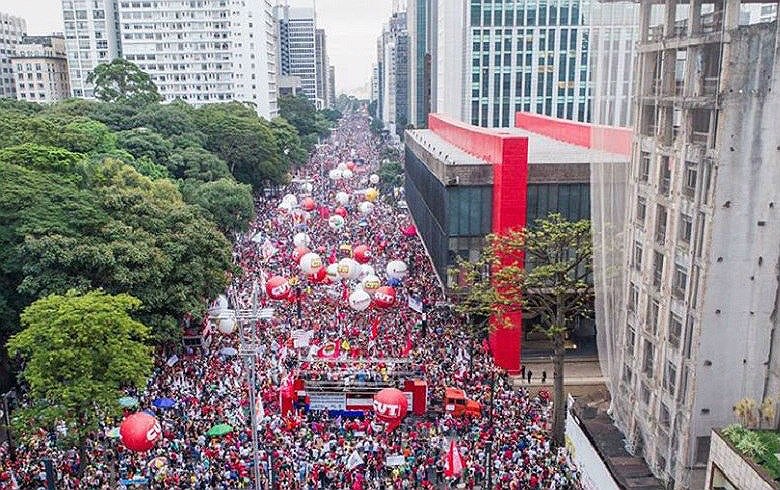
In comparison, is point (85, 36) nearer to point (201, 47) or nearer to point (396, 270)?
point (201, 47)

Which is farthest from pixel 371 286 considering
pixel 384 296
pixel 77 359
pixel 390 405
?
pixel 77 359

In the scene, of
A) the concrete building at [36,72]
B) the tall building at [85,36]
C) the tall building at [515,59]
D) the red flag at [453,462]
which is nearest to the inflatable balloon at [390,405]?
the red flag at [453,462]

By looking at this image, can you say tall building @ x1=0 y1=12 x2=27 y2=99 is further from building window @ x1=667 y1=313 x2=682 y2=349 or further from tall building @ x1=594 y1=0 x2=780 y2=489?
building window @ x1=667 y1=313 x2=682 y2=349

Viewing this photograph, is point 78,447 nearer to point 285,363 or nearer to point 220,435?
point 220,435

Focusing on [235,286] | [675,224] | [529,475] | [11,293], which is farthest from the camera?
[235,286]

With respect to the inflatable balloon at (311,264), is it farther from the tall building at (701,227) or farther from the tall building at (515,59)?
the tall building at (515,59)

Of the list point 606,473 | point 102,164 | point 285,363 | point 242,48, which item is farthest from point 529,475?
point 242,48
